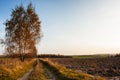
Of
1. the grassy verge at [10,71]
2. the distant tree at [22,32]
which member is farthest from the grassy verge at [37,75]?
the distant tree at [22,32]

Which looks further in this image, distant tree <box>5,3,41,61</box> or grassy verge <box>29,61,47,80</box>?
distant tree <box>5,3,41,61</box>

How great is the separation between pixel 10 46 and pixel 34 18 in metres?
7.13

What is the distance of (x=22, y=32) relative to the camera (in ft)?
153

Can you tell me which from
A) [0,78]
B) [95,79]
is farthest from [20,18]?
[95,79]

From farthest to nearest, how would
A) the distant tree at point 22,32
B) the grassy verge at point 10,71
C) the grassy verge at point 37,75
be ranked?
the distant tree at point 22,32 → the grassy verge at point 10,71 → the grassy verge at point 37,75

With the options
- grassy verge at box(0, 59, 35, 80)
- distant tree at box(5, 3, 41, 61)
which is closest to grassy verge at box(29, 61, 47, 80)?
grassy verge at box(0, 59, 35, 80)

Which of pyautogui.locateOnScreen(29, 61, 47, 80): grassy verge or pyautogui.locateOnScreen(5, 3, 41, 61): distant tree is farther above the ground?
pyautogui.locateOnScreen(5, 3, 41, 61): distant tree

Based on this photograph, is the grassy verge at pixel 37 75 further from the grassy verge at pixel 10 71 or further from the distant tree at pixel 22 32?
the distant tree at pixel 22 32

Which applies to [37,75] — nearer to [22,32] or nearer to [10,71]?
[10,71]

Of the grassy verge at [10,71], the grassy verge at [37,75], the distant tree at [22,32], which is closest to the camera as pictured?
the grassy verge at [37,75]

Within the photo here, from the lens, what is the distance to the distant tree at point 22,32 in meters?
46.6

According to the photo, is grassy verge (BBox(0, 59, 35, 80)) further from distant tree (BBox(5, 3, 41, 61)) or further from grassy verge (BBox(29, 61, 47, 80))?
distant tree (BBox(5, 3, 41, 61))

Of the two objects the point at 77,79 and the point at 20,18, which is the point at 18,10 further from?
the point at 77,79

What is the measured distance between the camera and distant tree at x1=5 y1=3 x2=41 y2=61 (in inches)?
1836
